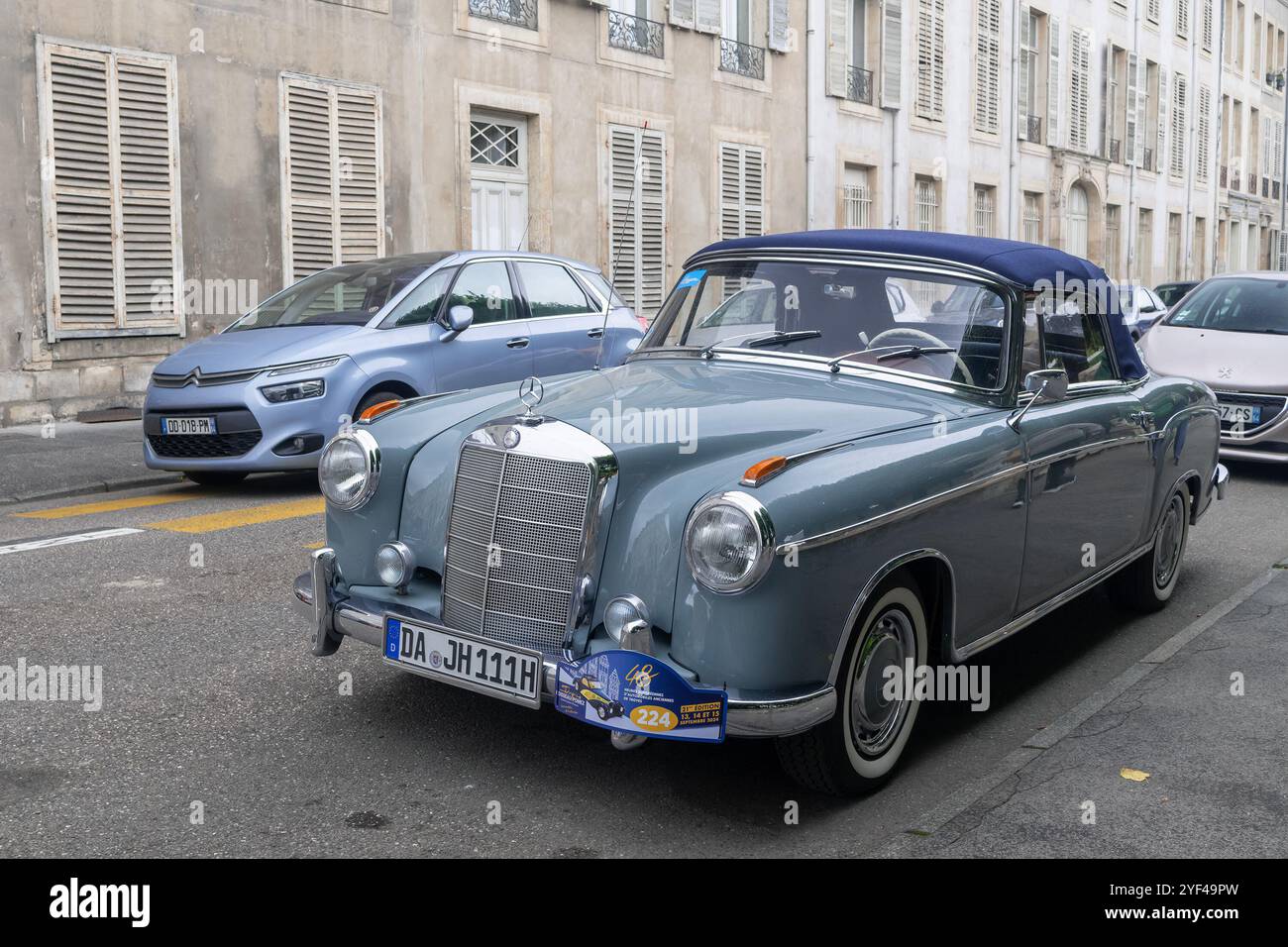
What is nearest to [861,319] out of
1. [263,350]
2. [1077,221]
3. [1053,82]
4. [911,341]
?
[911,341]

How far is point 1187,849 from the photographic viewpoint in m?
3.79

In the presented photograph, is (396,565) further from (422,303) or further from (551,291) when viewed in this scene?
(551,291)

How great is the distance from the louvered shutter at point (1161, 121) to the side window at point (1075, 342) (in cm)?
3734

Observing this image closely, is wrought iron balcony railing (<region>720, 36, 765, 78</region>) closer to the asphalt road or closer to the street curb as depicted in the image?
the street curb

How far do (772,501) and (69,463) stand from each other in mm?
8874

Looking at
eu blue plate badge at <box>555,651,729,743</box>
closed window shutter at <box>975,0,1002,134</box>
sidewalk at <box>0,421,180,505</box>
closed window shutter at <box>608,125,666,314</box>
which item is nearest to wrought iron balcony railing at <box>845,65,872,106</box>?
closed window shutter at <box>975,0,1002,134</box>

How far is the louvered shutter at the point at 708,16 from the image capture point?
70.7ft

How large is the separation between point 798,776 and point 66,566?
14.8 feet

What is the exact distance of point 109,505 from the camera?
31.1ft

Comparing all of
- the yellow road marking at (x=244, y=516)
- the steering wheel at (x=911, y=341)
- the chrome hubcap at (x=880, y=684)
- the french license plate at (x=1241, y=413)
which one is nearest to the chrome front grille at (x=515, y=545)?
the chrome hubcap at (x=880, y=684)

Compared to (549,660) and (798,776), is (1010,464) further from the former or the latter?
(549,660)

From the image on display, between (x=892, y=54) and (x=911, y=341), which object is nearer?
(x=911, y=341)

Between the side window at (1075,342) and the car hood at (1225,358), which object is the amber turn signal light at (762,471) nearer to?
the side window at (1075,342)

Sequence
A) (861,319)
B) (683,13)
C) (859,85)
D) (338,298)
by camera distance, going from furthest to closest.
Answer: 1. (859,85)
2. (683,13)
3. (338,298)
4. (861,319)
